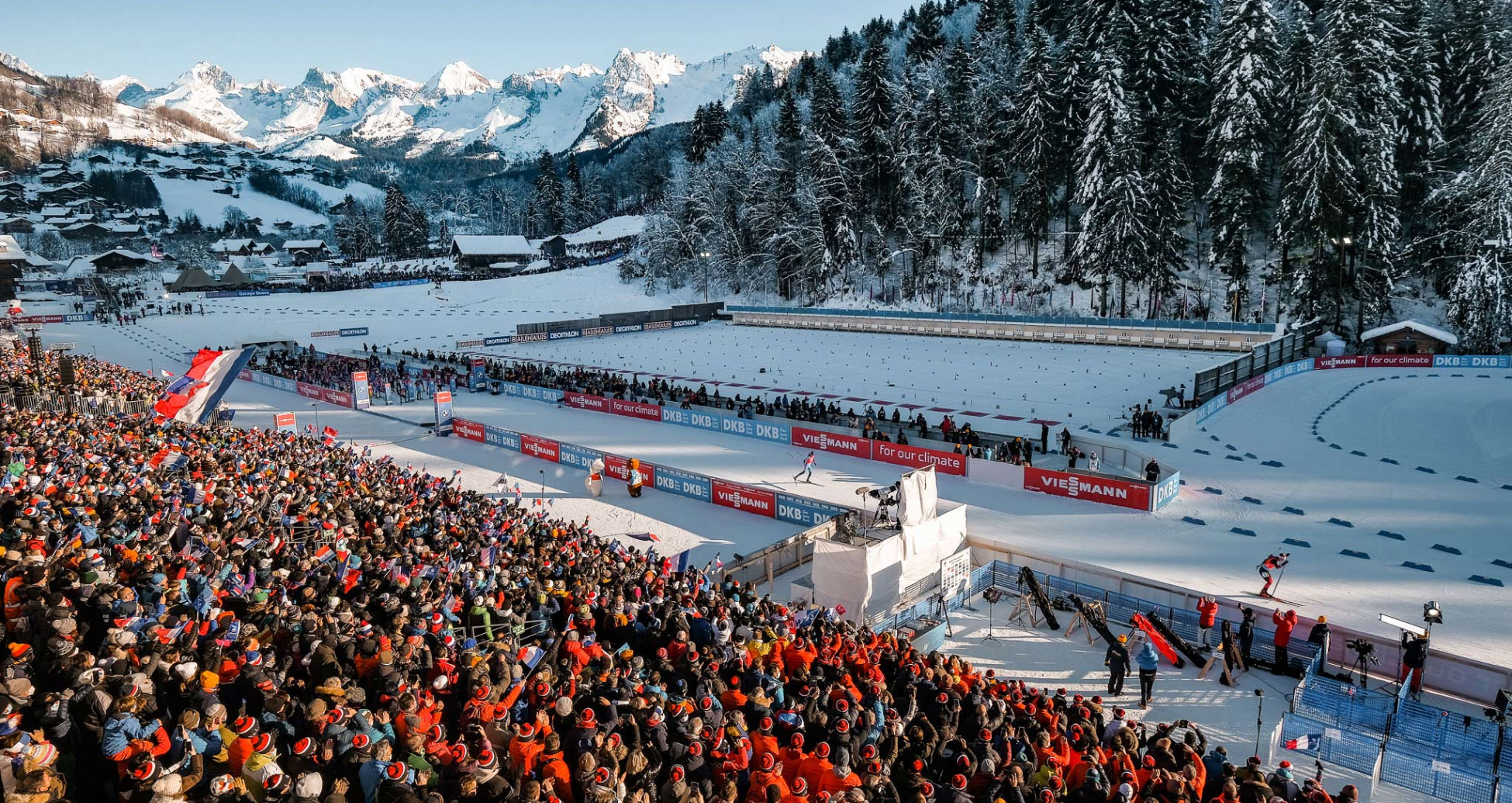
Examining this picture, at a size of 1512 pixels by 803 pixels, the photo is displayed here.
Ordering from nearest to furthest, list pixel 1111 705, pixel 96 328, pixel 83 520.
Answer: pixel 83 520 → pixel 1111 705 → pixel 96 328

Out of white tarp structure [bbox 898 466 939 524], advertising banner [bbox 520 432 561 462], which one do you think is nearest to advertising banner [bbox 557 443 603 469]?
advertising banner [bbox 520 432 561 462]

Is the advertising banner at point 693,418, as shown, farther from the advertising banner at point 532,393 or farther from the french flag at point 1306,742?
the french flag at point 1306,742

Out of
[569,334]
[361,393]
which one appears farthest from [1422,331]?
[569,334]

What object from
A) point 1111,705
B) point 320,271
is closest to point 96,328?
point 320,271

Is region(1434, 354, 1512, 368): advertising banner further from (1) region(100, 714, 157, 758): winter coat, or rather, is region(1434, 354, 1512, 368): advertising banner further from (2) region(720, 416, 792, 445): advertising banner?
(1) region(100, 714, 157, 758): winter coat

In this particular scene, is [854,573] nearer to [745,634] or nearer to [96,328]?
[745,634]

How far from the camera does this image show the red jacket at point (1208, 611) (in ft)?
41.1

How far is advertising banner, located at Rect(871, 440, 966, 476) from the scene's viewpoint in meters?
23.1

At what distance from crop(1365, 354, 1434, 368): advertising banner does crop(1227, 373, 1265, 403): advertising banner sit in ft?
29.6

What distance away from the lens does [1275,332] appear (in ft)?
137

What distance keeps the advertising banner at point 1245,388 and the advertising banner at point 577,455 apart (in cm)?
2350

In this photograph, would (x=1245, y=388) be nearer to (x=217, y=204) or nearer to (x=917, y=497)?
(x=917, y=497)

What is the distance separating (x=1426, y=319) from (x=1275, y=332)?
Result: 14.3m

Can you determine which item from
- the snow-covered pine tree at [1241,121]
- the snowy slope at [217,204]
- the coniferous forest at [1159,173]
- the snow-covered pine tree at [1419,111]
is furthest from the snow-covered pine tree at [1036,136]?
the snowy slope at [217,204]
